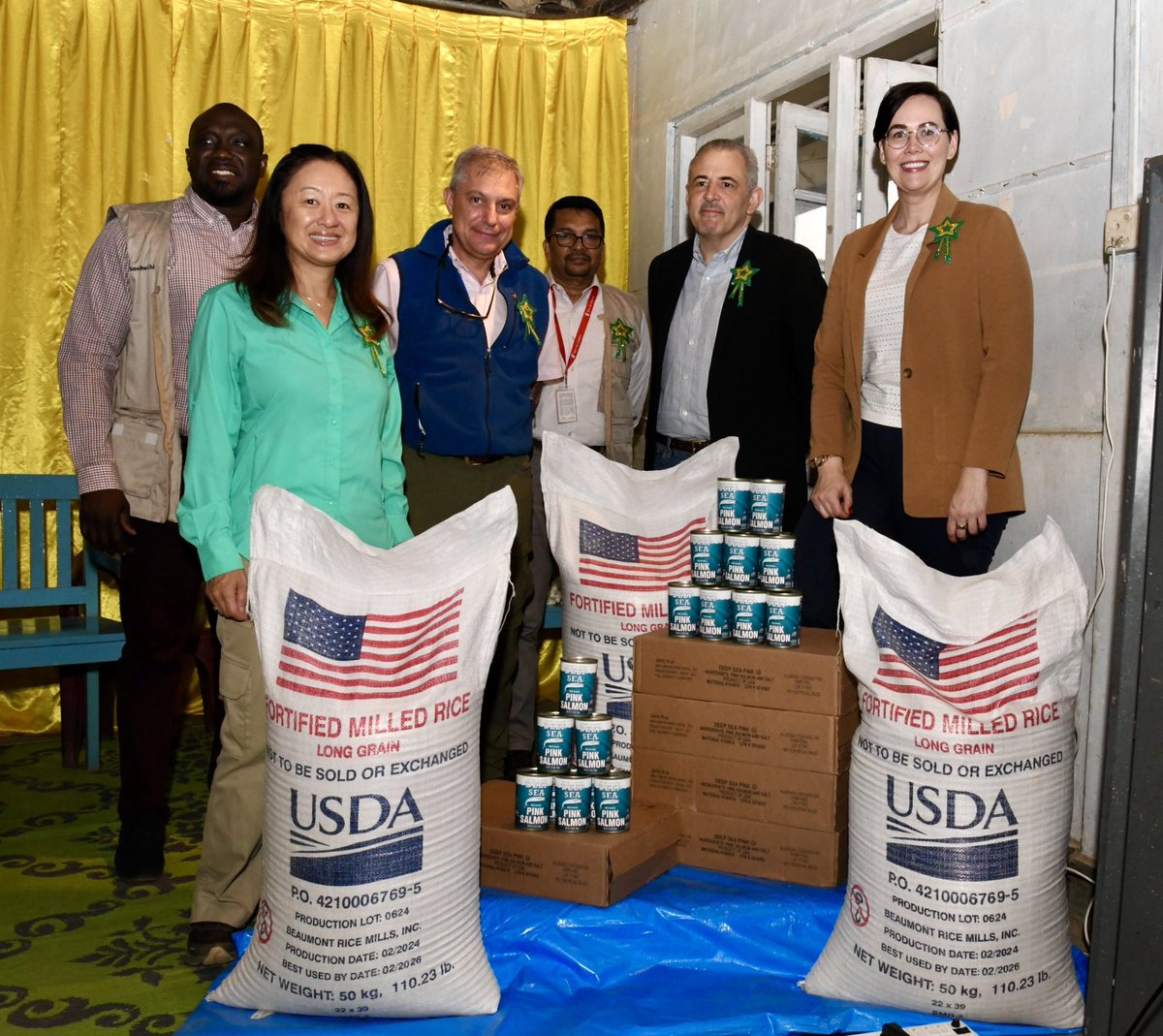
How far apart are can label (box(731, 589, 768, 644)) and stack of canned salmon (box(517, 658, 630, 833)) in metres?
0.33

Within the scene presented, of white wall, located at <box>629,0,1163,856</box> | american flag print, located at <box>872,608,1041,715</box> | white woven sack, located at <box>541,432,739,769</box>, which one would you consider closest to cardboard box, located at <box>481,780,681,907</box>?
white woven sack, located at <box>541,432,739,769</box>

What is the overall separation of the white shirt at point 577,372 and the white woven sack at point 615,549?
73 centimetres

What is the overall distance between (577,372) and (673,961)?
1910 millimetres

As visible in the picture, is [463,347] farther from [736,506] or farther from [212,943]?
[212,943]

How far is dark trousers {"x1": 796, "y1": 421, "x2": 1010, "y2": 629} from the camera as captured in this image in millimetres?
2256

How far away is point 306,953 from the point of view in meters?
1.71

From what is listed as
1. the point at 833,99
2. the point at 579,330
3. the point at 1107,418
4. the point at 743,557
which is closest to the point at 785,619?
the point at 743,557

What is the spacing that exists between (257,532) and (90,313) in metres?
0.98

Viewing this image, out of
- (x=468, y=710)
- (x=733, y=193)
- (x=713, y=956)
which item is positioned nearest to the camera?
(x=468, y=710)

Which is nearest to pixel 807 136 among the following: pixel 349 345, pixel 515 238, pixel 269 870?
pixel 515 238

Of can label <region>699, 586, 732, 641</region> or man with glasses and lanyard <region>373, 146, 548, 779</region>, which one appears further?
man with glasses and lanyard <region>373, 146, 548, 779</region>

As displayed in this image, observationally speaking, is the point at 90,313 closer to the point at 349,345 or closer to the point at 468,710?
the point at 349,345

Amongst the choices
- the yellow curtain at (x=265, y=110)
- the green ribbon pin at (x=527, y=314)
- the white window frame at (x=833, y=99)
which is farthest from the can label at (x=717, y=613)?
the yellow curtain at (x=265, y=110)

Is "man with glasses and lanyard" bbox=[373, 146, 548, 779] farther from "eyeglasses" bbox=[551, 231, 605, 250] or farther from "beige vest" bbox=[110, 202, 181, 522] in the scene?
"eyeglasses" bbox=[551, 231, 605, 250]
